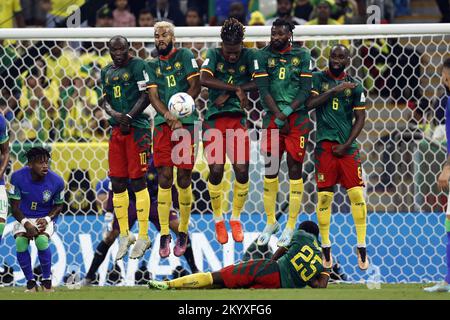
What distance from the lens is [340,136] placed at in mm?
12117

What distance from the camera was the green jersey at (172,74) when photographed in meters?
11.7

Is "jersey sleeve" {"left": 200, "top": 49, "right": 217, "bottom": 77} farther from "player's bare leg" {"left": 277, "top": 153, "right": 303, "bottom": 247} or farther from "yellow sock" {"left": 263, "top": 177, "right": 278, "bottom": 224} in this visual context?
"yellow sock" {"left": 263, "top": 177, "right": 278, "bottom": 224}

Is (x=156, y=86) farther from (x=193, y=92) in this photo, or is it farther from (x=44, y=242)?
(x=44, y=242)

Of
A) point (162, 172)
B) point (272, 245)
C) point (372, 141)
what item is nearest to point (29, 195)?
point (162, 172)

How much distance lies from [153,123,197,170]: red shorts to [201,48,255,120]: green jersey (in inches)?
14.0

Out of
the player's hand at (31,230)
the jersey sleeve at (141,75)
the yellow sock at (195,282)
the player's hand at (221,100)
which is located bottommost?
the yellow sock at (195,282)

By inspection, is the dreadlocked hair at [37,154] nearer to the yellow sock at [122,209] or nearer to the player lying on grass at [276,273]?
the yellow sock at [122,209]

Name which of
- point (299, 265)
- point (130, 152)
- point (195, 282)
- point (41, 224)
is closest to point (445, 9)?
point (299, 265)

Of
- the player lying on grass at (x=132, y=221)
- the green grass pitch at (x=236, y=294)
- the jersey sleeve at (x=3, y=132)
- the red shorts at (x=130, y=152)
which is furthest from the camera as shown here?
the player lying on grass at (x=132, y=221)

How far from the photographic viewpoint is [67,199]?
1392 cm

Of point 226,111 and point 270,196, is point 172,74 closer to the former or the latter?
point 226,111

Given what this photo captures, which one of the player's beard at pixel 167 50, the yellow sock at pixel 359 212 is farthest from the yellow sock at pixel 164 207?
the yellow sock at pixel 359 212

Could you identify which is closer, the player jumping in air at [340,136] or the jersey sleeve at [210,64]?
the jersey sleeve at [210,64]

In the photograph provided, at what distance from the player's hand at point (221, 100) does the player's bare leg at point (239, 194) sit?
0.62 m
